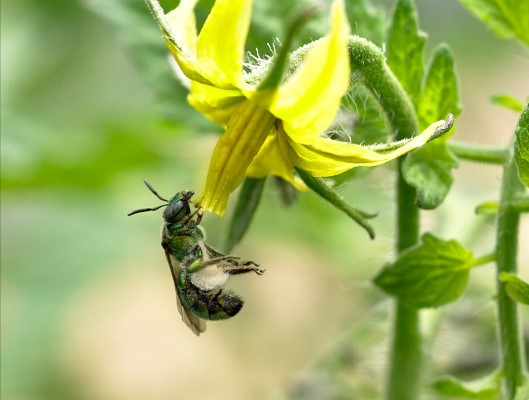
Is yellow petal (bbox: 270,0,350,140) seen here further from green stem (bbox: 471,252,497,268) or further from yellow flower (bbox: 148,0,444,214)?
green stem (bbox: 471,252,497,268)

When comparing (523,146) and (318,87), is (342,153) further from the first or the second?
(523,146)

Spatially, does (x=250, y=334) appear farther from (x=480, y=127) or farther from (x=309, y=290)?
(x=480, y=127)

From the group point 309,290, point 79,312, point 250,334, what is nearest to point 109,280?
point 79,312

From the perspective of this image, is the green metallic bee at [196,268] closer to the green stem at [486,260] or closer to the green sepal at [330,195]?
the green sepal at [330,195]

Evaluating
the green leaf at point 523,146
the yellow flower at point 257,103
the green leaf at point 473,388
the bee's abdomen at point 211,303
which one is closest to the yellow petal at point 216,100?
the yellow flower at point 257,103

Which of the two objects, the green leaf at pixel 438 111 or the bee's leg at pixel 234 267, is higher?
the green leaf at pixel 438 111
